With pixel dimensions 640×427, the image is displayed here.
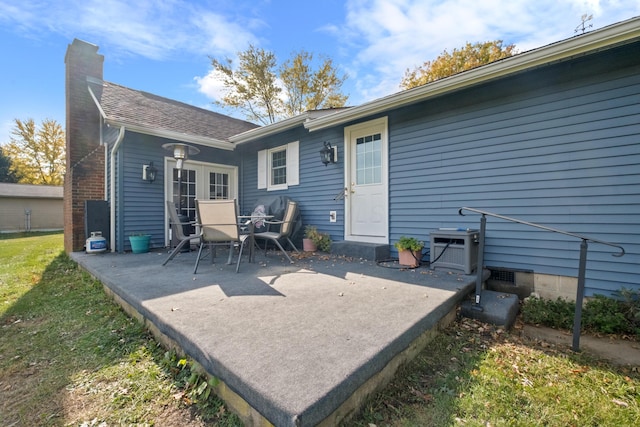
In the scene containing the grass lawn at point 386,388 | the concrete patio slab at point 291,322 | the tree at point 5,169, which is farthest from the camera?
the tree at point 5,169

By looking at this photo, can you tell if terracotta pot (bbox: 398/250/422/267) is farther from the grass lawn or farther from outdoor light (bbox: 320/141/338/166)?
outdoor light (bbox: 320/141/338/166)

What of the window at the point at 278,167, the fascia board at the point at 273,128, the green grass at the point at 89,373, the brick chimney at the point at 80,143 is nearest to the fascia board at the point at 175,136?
the fascia board at the point at 273,128

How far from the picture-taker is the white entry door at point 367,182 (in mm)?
4684

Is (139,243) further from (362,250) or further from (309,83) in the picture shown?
(309,83)

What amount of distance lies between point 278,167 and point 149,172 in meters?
2.69

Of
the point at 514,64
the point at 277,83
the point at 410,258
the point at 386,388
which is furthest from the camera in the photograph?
the point at 277,83

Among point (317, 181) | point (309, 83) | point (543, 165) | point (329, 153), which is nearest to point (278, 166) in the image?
point (317, 181)

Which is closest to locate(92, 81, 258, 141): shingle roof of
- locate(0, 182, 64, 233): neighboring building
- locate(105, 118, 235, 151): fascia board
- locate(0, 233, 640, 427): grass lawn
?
locate(105, 118, 235, 151): fascia board

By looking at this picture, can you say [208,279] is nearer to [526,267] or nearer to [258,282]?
[258,282]

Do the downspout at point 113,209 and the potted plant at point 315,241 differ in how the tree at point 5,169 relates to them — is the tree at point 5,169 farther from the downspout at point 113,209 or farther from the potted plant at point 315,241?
the potted plant at point 315,241

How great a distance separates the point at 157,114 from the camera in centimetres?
652

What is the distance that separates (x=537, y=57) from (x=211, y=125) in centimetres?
707

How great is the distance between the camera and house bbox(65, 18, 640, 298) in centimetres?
288

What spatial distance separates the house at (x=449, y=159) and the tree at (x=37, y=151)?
19786 millimetres
